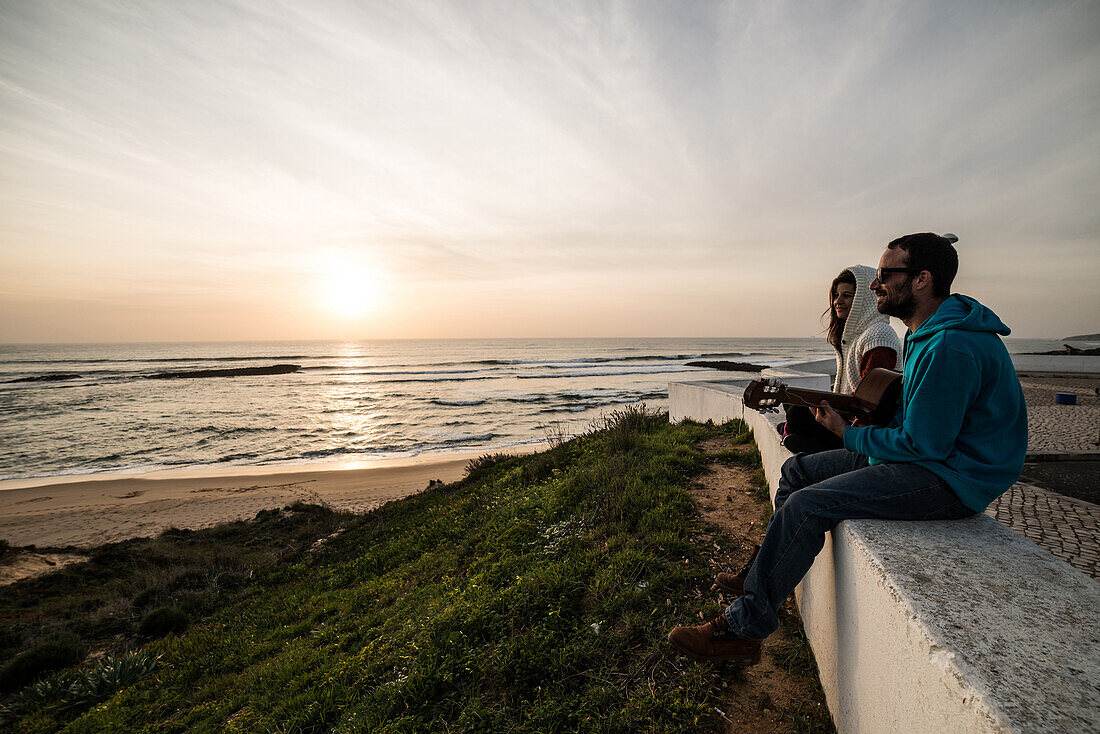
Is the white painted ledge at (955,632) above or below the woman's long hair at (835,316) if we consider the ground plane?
below

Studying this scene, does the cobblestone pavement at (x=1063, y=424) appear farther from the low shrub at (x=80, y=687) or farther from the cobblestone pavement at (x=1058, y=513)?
the low shrub at (x=80, y=687)

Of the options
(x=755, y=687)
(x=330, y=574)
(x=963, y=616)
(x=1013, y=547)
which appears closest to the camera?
(x=963, y=616)

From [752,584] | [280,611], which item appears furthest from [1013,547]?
[280,611]

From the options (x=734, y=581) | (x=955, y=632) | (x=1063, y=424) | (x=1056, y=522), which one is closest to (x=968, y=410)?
(x=955, y=632)

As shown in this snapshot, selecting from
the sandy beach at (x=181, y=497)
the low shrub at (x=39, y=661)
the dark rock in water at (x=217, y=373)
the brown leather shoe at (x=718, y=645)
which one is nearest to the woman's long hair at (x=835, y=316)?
the brown leather shoe at (x=718, y=645)

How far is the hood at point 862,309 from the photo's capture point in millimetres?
3438

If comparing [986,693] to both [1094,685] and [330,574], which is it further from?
[330,574]

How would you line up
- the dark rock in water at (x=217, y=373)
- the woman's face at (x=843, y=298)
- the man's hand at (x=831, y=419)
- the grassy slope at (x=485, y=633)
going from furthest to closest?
the dark rock in water at (x=217, y=373) < the woman's face at (x=843, y=298) < the grassy slope at (x=485, y=633) < the man's hand at (x=831, y=419)

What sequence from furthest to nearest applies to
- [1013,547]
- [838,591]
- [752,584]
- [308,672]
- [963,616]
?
[308,672] < [752,584] < [838,591] < [1013,547] < [963,616]

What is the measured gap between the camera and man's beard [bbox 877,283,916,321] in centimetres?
238

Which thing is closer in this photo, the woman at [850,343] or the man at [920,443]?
the man at [920,443]

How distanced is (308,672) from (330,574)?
3.12 meters

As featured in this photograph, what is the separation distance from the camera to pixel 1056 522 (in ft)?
15.5

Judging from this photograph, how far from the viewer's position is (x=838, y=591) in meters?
2.21
